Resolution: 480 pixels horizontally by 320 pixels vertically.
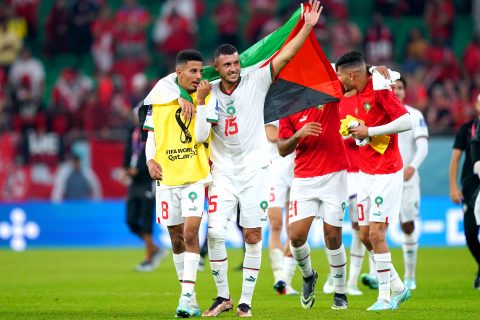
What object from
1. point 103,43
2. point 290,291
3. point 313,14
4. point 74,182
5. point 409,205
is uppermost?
point 313,14

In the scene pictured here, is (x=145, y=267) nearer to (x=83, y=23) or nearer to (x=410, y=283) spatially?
(x=410, y=283)

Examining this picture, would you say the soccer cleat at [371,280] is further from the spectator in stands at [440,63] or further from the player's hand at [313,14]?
the spectator in stands at [440,63]

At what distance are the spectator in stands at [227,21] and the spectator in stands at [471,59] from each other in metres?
6.48

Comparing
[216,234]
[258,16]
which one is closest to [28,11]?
[258,16]

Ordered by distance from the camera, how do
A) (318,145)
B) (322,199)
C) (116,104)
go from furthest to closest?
1. (116,104)
2. (318,145)
3. (322,199)

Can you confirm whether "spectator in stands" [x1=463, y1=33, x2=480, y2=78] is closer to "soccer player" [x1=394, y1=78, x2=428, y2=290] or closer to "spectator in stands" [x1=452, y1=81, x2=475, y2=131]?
"spectator in stands" [x1=452, y1=81, x2=475, y2=131]

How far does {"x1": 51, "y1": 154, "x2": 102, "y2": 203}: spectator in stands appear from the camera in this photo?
24.9 meters

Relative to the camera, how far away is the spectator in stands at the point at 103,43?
99.1ft

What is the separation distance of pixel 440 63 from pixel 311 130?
17.9 meters

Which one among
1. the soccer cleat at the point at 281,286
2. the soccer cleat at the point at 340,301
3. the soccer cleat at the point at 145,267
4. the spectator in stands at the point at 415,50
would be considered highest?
the spectator in stands at the point at 415,50

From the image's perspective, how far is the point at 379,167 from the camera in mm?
11625

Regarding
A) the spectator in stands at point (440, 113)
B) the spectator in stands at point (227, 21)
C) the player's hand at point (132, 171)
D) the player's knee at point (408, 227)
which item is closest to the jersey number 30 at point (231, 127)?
the player's knee at point (408, 227)

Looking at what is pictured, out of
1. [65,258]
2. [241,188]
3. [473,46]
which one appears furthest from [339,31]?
[241,188]

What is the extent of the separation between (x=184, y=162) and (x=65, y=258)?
11268 mm
